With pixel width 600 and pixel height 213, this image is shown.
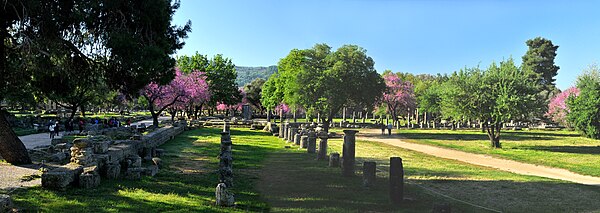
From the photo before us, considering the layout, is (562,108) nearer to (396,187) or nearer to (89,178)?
(396,187)

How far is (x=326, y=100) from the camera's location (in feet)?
131

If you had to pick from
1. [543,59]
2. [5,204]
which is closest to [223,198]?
[5,204]

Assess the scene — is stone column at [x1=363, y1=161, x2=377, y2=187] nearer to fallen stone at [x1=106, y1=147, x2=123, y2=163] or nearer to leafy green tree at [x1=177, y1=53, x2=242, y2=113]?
fallen stone at [x1=106, y1=147, x2=123, y2=163]

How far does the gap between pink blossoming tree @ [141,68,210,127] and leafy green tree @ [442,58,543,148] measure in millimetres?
A: 22818

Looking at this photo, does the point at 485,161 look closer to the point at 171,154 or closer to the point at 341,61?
the point at 171,154

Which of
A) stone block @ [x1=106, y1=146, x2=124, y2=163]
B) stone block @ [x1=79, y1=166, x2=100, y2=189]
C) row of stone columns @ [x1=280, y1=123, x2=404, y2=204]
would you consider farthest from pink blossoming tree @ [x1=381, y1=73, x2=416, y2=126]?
stone block @ [x1=79, y1=166, x2=100, y2=189]

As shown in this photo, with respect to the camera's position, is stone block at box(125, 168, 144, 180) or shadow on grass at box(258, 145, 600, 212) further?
stone block at box(125, 168, 144, 180)

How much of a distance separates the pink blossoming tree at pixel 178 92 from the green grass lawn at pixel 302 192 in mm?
21887

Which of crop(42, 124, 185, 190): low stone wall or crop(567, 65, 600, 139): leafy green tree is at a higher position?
crop(567, 65, 600, 139): leafy green tree

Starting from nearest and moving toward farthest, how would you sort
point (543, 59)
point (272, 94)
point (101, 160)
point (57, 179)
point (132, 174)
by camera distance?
point (57, 179)
point (132, 174)
point (101, 160)
point (272, 94)
point (543, 59)

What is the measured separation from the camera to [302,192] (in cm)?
1198

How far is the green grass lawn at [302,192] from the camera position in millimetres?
9676

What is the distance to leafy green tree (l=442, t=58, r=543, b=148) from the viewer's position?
2930cm

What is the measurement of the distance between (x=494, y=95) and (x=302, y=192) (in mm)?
23202
